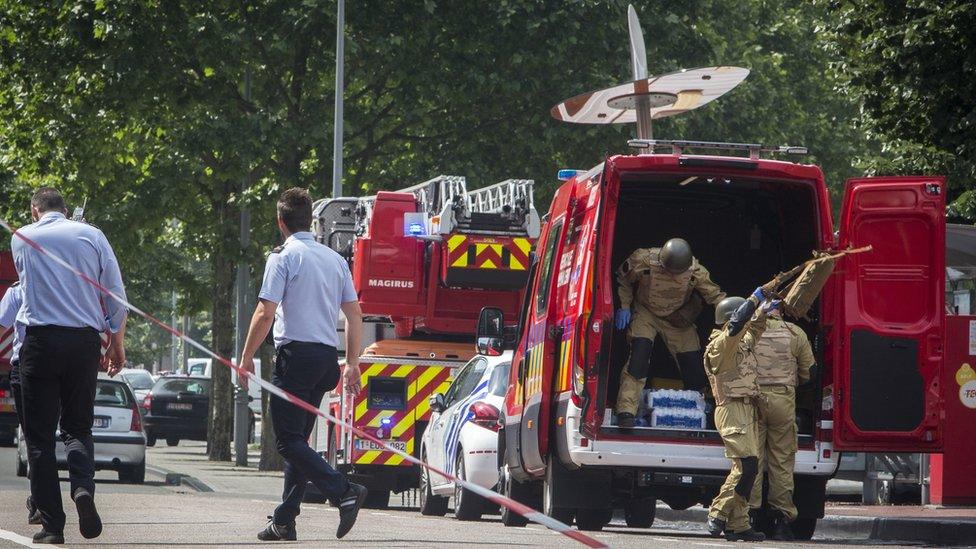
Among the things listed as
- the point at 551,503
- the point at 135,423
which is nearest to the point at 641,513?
the point at 551,503

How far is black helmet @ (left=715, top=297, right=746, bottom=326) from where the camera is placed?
36.8 ft

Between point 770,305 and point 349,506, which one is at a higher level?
point 770,305

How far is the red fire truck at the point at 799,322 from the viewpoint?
36.0 feet

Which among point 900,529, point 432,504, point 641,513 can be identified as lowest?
point 432,504

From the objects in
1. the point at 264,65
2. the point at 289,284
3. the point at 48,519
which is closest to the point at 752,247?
the point at 289,284

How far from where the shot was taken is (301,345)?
9.38m

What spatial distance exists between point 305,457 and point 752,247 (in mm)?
4523

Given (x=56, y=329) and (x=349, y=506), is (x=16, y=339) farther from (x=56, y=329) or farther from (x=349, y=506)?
(x=349, y=506)

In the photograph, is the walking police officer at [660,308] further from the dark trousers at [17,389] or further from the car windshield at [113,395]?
the car windshield at [113,395]

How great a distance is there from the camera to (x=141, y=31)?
27578mm

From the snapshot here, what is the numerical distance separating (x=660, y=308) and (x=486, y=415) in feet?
9.05

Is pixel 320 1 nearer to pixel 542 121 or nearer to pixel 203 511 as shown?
pixel 542 121

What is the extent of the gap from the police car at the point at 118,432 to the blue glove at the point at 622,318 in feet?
37.4

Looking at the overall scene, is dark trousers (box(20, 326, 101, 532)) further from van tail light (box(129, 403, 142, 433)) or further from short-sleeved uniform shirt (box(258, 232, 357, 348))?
van tail light (box(129, 403, 142, 433))
